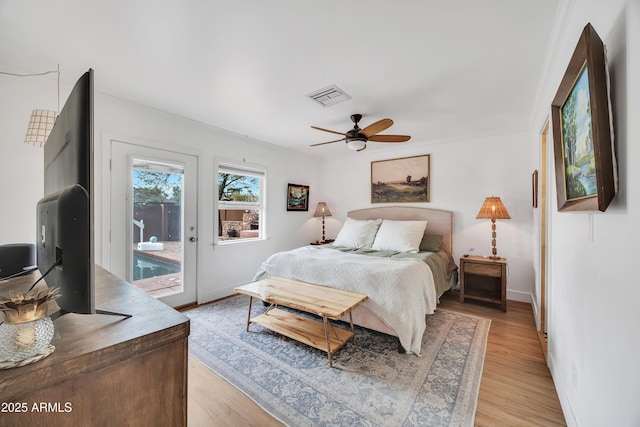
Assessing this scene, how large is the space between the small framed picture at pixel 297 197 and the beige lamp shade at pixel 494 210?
114 inches

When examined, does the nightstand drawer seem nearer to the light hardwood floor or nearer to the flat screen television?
the light hardwood floor

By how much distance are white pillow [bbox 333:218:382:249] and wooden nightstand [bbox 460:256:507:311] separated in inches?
50.0

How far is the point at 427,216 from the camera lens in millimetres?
4211

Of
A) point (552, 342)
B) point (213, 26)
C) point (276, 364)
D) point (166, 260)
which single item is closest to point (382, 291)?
point (276, 364)

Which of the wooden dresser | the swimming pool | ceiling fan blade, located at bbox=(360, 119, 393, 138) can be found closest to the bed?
the swimming pool

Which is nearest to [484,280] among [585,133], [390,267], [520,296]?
[520,296]

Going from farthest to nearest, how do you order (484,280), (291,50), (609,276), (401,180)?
1. (401,180)
2. (484,280)
3. (291,50)
4. (609,276)

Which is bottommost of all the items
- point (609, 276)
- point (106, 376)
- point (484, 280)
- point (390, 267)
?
point (484, 280)

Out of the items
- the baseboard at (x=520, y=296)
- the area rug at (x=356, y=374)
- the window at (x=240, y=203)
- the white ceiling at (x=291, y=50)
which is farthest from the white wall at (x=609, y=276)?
the window at (x=240, y=203)

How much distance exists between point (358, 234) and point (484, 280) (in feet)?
6.09

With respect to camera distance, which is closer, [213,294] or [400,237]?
[213,294]

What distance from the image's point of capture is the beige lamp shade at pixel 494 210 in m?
3.32

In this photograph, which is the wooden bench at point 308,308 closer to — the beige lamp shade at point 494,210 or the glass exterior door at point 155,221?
the glass exterior door at point 155,221

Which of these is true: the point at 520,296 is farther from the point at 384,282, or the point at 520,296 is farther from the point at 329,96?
the point at 329,96
